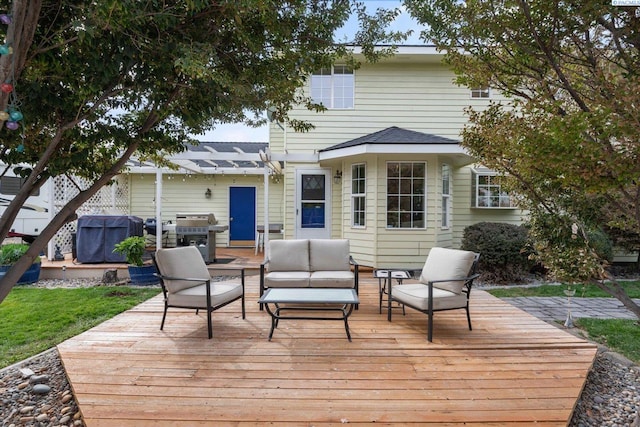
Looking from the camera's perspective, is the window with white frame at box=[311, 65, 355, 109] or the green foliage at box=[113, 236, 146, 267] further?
the window with white frame at box=[311, 65, 355, 109]

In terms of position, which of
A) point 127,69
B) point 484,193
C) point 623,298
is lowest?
point 623,298

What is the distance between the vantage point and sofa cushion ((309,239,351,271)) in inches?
205

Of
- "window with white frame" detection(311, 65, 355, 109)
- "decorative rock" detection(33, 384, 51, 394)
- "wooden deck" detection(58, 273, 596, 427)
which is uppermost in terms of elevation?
"window with white frame" detection(311, 65, 355, 109)

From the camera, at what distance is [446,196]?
309 inches

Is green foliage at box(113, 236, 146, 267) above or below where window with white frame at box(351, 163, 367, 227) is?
below

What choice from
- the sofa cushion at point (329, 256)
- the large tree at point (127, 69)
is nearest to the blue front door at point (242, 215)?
the sofa cushion at point (329, 256)

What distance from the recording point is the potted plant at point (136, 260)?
6418 mm

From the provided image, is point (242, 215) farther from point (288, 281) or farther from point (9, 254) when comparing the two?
point (288, 281)

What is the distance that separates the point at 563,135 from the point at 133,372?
358cm

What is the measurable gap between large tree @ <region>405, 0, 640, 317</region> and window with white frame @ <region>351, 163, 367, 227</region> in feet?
14.0

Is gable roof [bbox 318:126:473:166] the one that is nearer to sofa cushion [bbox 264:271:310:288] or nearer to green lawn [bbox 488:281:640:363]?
green lawn [bbox 488:281:640:363]

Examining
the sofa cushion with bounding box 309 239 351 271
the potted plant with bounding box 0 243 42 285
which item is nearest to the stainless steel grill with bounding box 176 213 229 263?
the potted plant with bounding box 0 243 42 285

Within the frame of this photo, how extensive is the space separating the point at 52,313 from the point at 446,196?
7647 mm

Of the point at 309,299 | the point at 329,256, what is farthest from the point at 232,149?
the point at 309,299
